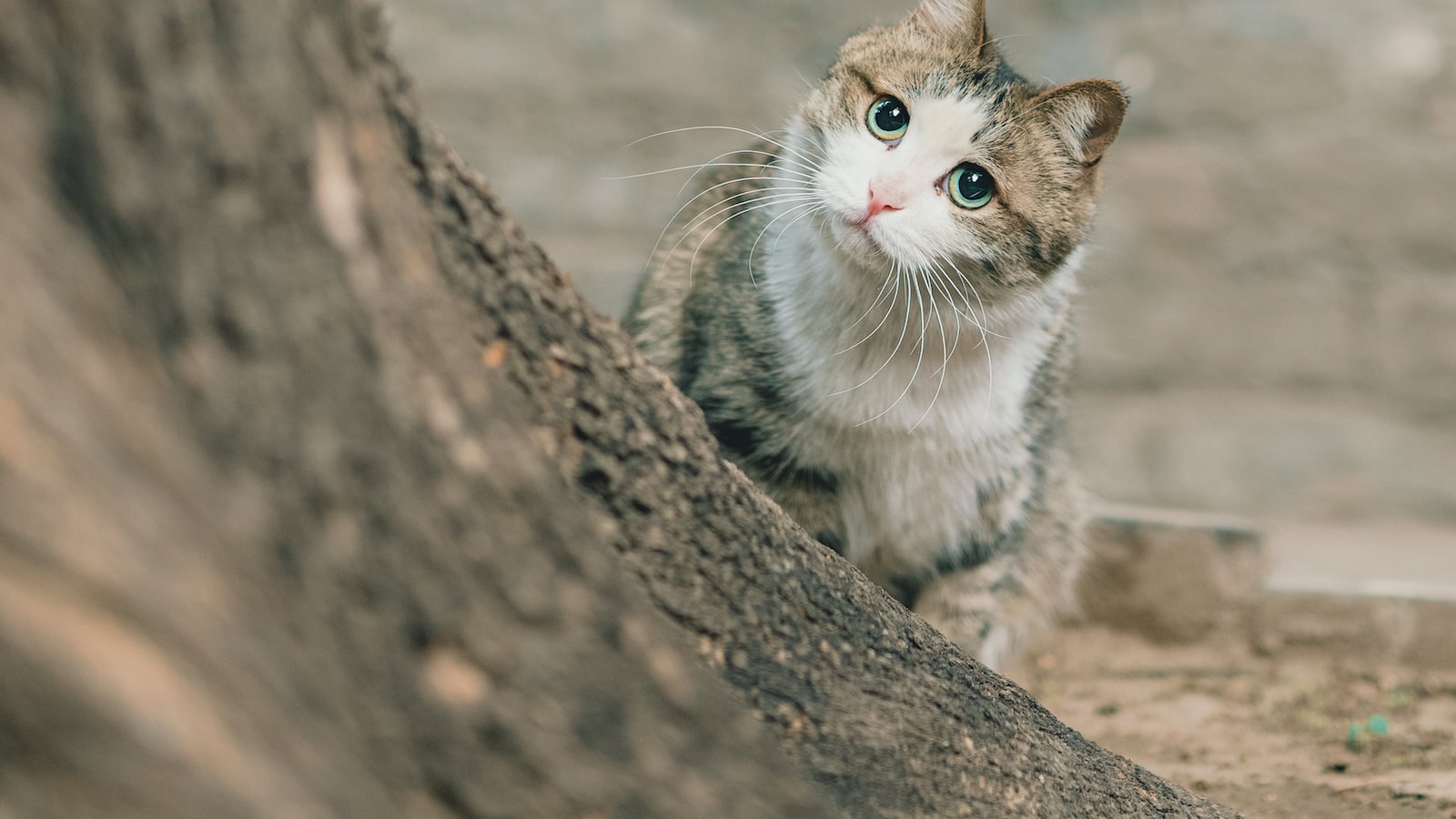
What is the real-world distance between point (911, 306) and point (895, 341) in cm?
7

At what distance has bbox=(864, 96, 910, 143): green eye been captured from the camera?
1791 mm

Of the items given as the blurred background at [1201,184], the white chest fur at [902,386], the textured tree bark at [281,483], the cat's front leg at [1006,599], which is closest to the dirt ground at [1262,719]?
the cat's front leg at [1006,599]

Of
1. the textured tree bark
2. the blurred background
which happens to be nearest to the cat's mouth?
the textured tree bark

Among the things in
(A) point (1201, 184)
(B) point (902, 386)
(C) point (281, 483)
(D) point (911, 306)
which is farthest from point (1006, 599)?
(C) point (281, 483)

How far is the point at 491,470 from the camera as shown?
73 centimetres

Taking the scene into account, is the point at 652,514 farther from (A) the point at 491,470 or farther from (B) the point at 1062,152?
(B) the point at 1062,152

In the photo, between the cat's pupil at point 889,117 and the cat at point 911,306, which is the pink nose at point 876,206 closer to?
the cat at point 911,306

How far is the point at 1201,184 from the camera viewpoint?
133 inches

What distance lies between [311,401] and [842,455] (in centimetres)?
132

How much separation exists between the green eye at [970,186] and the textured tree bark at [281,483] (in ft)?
3.25

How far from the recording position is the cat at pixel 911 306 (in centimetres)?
173

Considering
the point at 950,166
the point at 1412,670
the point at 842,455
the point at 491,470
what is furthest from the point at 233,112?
the point at 1412,670

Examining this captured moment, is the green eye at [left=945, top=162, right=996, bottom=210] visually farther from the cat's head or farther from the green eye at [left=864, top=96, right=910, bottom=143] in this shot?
the green eye at [left=864, top=96, right=910, bottom=143]

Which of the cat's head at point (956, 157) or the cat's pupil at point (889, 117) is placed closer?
the cat's head at point (956, 157)
